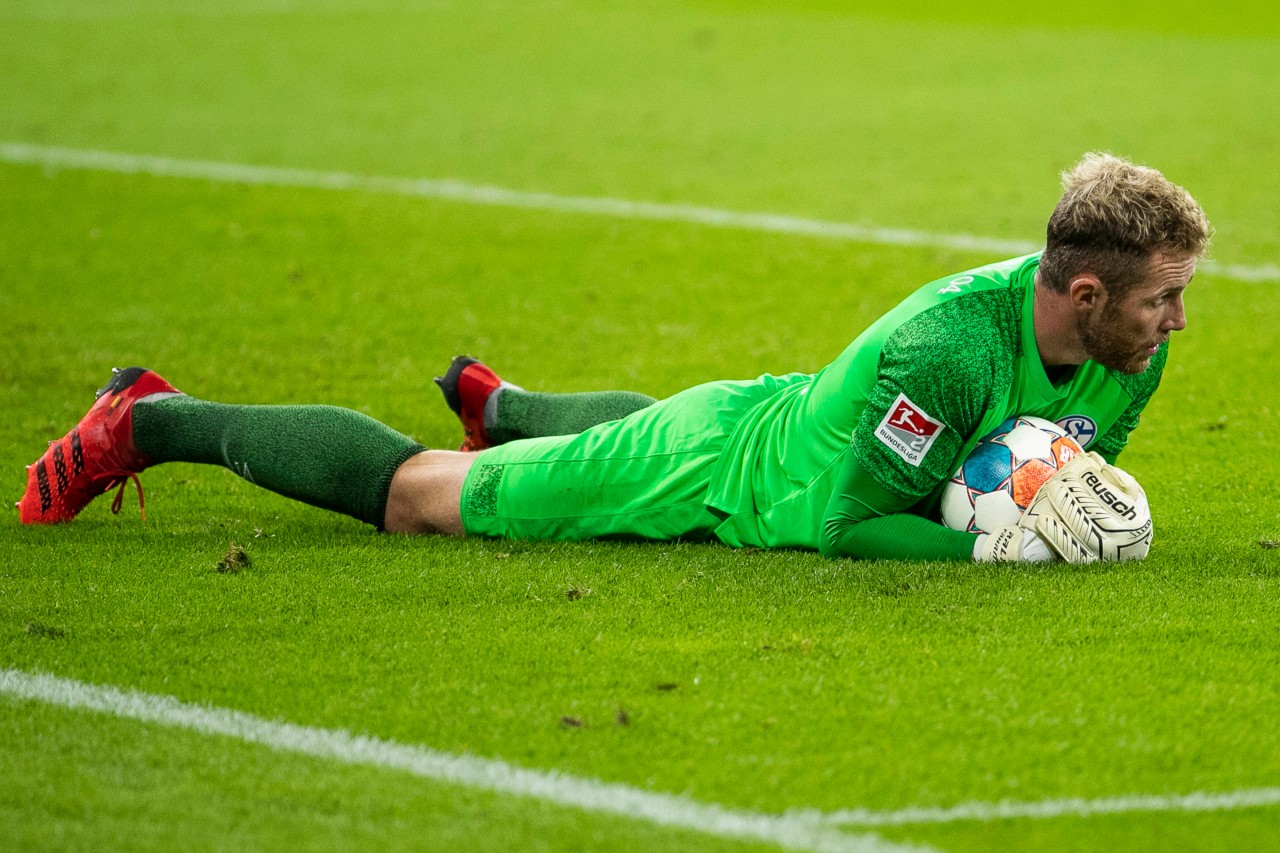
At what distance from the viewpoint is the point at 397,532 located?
4859mm

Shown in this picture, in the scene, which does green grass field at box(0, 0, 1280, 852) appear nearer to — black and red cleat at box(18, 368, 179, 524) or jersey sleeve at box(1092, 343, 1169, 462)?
black and red cleat at box(18, 368, 179, 524)

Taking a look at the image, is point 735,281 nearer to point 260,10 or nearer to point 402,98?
point 402,98

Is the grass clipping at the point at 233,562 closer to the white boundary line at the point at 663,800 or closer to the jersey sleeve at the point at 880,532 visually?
the white boundary line at the point at 663,800

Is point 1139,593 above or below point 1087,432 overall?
below

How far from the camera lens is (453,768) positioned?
10.7 feet

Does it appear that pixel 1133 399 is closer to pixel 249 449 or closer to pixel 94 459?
pixel 249 449

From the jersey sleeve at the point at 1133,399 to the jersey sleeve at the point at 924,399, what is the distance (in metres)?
0.52

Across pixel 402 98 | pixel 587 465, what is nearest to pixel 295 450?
pixel 587 465

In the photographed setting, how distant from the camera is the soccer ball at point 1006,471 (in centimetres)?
429

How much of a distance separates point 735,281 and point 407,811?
A: 5.80m

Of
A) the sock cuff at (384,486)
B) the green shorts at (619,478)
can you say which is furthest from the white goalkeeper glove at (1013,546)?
the sock cuff at (384,486)

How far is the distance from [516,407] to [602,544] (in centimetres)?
75

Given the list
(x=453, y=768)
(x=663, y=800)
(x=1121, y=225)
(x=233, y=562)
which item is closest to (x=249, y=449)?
(x=233, y=562)

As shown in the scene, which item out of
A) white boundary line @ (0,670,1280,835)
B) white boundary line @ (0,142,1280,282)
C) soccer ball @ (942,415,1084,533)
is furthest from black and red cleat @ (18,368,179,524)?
white boundary line @ (0,142,1280,282)
